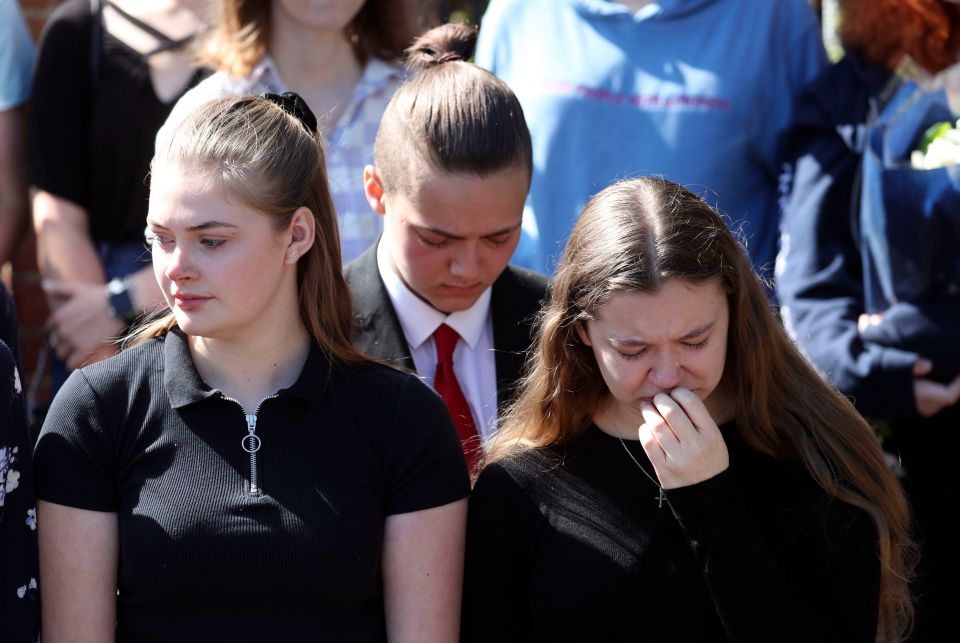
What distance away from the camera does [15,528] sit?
2301 mm

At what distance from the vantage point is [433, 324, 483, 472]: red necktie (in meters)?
2.93

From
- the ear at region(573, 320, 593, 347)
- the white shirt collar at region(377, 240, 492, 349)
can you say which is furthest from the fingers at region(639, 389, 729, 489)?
the white shirt collar at region(377, 240, 492, 349)

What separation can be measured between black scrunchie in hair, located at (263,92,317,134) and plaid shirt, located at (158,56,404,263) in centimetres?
83

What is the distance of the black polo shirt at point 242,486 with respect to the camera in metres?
2.32

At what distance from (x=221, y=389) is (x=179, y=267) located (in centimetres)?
26

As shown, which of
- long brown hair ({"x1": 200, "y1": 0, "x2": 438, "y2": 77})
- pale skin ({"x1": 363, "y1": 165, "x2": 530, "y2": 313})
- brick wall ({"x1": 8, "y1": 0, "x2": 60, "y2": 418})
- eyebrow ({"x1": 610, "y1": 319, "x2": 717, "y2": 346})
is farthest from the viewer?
brick wall ({"x1": 8, "y1": 0, "x2": 60, "y2": 418})

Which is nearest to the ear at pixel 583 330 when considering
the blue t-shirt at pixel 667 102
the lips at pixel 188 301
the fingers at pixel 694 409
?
the fingers at pixel 694 409

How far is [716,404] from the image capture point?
8.45ft

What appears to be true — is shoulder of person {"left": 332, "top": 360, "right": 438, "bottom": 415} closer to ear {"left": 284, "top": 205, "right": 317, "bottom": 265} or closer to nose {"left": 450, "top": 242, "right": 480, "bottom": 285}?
ear {"left": 284, "top": 205, "right": 317, "bottom": 265}

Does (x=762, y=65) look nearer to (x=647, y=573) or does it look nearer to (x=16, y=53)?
(x=647, y=573)

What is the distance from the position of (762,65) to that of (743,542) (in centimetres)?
158

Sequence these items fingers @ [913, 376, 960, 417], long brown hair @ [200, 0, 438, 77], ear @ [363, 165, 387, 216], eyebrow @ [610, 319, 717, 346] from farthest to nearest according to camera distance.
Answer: long brown hair @ [200, 0, 438, 77]
fingers @ [913, 376, 960, 417]
ear @ [363, 165, 387, 216]
eyebrow @ [610, 319, 717, 346]

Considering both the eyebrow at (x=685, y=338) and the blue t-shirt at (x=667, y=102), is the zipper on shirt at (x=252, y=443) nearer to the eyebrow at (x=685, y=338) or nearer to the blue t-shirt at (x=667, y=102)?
the eyebrow at (x=685, y=338)

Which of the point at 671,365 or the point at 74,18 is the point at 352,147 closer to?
the point at 74,18
